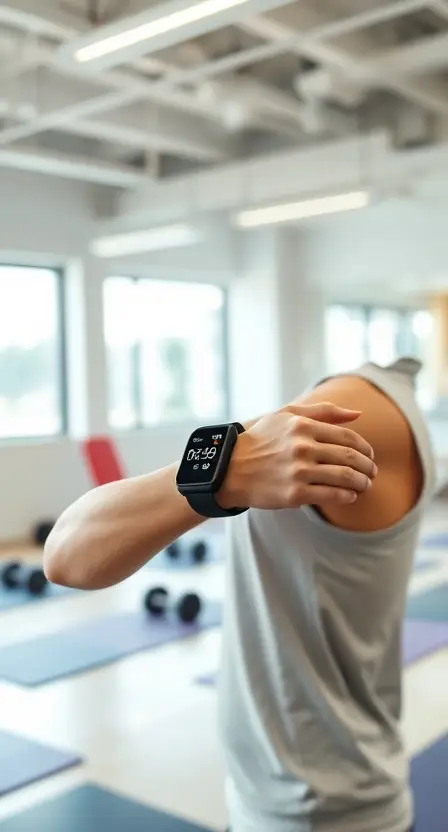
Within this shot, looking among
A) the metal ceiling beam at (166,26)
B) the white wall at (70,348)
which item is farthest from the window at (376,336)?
the metal ceiling beam at (166,26)

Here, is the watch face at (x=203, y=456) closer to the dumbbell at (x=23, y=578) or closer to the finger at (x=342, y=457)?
the finger at (x=342, y=457)

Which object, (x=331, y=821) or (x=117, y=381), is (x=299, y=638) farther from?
(x=117, y=381)

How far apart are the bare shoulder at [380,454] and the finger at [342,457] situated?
18cm

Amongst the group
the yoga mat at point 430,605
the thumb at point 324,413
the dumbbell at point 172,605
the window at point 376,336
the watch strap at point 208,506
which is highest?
the window at point 376,336

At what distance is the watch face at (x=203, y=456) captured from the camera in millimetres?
926

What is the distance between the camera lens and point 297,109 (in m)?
6.36

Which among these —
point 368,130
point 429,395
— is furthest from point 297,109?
point 429,395

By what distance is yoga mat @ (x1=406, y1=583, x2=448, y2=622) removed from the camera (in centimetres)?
488

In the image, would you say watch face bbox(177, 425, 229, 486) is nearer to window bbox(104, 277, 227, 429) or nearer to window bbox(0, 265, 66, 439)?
window bbox(0, 265, 66, 439)

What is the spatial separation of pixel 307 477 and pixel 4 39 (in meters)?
4.82

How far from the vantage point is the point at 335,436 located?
904mm

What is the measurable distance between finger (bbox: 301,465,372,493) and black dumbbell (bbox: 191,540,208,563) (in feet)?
18.8

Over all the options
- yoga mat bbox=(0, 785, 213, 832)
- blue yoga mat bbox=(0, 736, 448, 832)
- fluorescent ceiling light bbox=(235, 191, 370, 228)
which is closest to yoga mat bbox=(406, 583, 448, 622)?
blue yoga mat bbox=(0, 736, 448, 832)

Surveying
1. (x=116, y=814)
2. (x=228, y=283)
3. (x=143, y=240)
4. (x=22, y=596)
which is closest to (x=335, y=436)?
(x=116, y=814)
